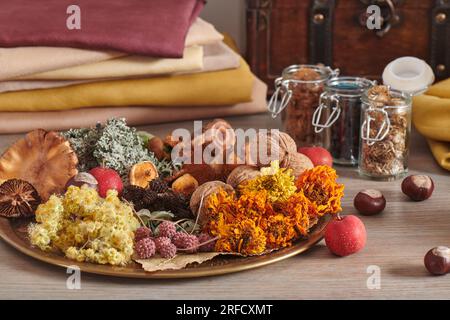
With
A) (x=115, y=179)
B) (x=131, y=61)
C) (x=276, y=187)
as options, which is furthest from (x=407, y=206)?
(x=131, y=61)

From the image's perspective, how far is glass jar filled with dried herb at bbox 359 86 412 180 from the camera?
117 centimetres

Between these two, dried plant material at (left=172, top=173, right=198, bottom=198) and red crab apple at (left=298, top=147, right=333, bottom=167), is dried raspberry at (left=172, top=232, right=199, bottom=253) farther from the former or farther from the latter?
red crab apple at (left=298, top=147, right=333, bottom=167)

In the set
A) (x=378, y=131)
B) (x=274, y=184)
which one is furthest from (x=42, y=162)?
(x=378, y=131)

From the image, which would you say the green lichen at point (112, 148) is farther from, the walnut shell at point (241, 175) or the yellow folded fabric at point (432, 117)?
the yellow folded fabric at point (432, 117)

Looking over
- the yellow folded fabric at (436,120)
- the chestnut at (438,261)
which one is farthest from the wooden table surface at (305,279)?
the yellow folded fabric at (436,120)

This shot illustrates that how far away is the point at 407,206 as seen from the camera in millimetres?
1114

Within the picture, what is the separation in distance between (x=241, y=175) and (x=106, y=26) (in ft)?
1.31

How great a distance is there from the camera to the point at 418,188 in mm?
1118

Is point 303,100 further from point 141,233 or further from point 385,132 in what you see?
point 141,233

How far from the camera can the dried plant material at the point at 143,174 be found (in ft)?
3.63

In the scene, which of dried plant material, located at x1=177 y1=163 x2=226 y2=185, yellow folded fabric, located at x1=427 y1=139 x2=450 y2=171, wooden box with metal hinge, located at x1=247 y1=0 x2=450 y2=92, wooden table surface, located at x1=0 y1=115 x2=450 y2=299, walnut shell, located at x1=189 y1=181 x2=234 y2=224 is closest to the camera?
wooden table surface, located at x1=0 y1=115 x2=450 y2=299

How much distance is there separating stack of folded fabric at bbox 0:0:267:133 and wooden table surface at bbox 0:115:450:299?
362mm

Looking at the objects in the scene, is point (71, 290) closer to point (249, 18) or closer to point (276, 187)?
point (276, 187)

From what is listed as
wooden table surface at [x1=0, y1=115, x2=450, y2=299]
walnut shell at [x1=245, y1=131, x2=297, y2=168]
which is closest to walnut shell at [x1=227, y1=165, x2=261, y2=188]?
walnut shell at [x1=245, y1=131, x2=297, y2=168]
